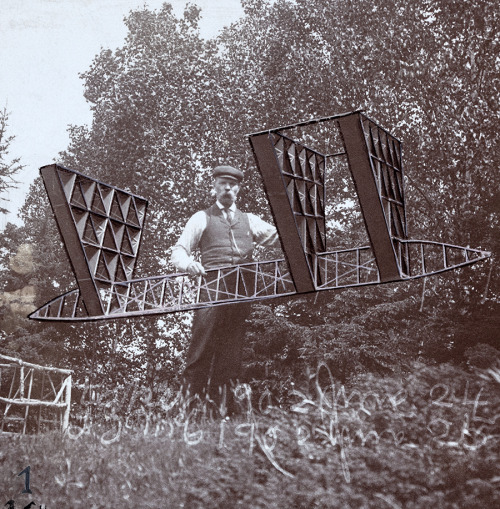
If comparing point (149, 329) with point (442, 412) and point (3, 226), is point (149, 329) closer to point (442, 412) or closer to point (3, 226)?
point (3, 226)

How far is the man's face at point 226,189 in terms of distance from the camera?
6.17 meters

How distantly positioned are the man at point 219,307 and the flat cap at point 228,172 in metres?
0.29

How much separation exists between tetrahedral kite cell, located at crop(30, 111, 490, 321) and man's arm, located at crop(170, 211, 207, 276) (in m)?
0.14

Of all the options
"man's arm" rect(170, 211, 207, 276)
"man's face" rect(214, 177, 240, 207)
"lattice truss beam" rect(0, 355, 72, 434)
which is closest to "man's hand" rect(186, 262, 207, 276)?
"man's arm" rect(170, 211, 207, 276)

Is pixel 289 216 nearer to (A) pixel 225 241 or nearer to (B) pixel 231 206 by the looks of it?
(A) pixel 225 241

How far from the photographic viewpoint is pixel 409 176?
620cm

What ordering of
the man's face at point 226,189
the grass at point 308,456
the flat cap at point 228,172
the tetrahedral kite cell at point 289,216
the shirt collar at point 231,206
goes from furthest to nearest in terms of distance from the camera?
1. the flat cap at point 228,172
2. the man's face at point 226,189
3. the shirt collar at point 231,206
4. the grass at point 308,456
5. the tetrahedral kite cell at point 289,216

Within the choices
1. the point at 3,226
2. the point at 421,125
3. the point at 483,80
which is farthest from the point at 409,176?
the point at 3,226

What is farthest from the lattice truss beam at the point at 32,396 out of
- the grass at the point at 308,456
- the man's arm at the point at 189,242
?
the man's arm at the point at 189,242

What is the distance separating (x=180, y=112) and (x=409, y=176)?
2395mm

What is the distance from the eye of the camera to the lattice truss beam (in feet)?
21.3

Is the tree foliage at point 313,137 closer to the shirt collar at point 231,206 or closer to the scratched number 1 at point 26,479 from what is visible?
the shirt collar at point 231,206

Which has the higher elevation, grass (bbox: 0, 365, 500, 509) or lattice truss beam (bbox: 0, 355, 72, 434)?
lattice truss beam (bbox: 0, 355, 72, 434)

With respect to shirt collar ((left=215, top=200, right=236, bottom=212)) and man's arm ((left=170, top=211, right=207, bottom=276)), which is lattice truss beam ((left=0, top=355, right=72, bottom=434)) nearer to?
man's arm ((left=170, top=211, right=207, bottom=276))
